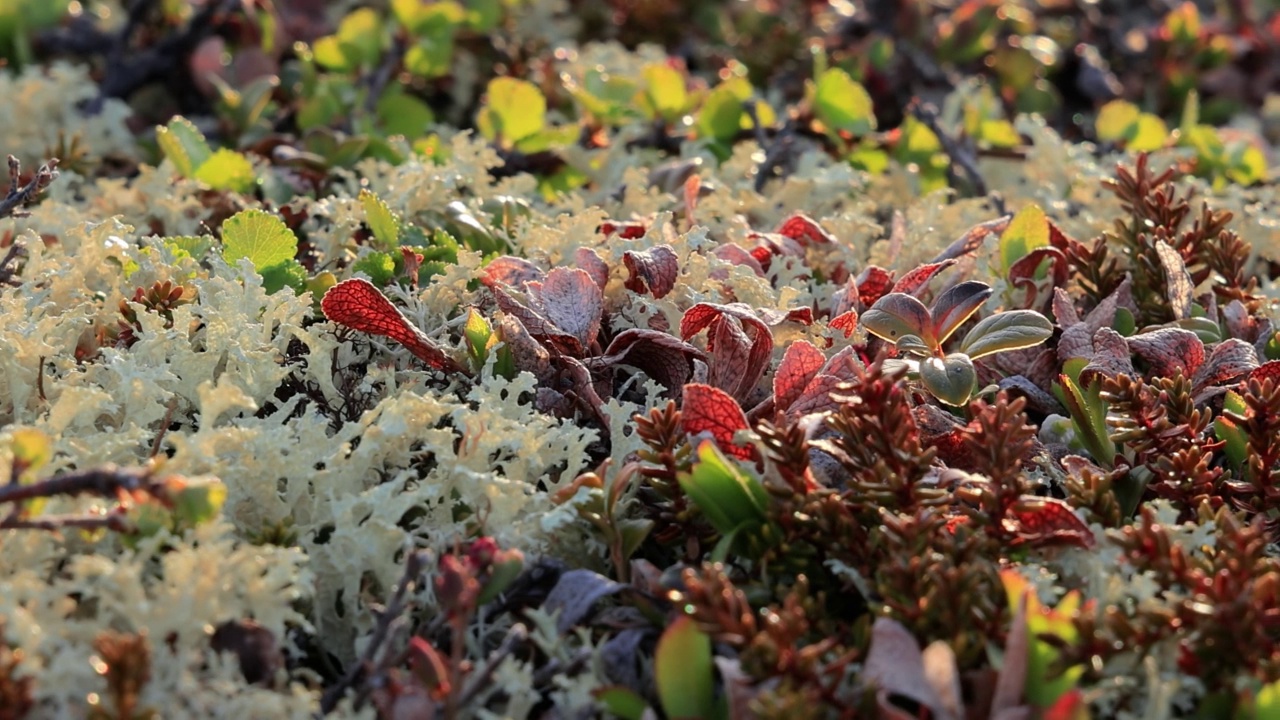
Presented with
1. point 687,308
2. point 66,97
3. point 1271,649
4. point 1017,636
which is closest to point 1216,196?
point 687,308

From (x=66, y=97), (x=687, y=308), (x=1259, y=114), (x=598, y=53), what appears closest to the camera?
(x=687, y=308)

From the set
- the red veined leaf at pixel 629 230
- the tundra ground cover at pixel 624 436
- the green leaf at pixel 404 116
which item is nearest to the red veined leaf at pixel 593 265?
the tundra ground cover at pixel 624 436

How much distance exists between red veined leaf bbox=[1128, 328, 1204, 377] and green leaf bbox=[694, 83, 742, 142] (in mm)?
1075

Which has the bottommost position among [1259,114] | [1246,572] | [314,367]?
[1259,114]

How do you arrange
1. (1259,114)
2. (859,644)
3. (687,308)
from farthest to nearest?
(1259,114) < (687,308) < (859,644)

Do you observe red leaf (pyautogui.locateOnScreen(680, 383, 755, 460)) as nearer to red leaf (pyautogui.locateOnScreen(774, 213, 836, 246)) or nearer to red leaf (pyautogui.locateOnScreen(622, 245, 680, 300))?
red leaf (pyautogui.locateOnScreen(622, 245, 680, 300))

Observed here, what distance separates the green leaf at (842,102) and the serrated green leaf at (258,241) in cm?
117

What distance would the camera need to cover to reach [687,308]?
154 cm

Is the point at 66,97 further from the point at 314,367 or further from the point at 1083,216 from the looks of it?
the point at 1083,216

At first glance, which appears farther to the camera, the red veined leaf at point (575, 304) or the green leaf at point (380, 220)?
the green leaf at point (380, 220)

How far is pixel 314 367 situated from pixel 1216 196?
5.47 ft

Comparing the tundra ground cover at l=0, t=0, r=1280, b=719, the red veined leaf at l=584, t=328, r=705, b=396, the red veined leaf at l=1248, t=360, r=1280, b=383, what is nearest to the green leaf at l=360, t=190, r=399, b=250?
the tundra ground cover at l=0, t=0, r=1280, b=719

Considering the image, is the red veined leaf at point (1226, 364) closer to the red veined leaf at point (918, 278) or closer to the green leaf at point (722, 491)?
the red veined leaf at point (918, 278)

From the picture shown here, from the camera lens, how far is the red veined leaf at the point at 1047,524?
1.17 m
